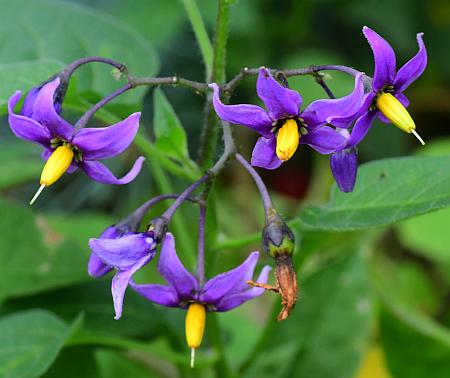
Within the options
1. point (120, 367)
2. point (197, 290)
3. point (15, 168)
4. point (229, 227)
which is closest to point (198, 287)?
point (197, 290)

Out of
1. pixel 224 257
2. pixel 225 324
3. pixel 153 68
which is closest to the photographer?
pixel 153 68

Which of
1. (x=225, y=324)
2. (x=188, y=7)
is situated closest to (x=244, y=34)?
(x=225, y=324)

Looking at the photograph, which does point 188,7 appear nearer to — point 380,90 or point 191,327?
point 380,90

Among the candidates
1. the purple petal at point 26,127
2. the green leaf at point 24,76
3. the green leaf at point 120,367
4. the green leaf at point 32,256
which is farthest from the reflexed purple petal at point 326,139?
the green leaf at point 120,367

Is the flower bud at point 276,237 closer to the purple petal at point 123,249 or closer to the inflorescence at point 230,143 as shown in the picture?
the inflorescence at point 230,143

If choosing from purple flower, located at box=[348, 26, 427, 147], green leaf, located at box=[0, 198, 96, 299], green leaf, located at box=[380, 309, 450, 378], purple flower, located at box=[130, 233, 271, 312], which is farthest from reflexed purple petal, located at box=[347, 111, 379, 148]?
green leaf, located at box=[380, 309, 450, 378]

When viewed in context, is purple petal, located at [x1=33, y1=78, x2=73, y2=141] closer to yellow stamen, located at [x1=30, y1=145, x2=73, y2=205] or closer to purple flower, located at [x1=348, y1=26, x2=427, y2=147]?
yellow stamen, located at [x1=30, y1=145, x2=73, y2=205]
